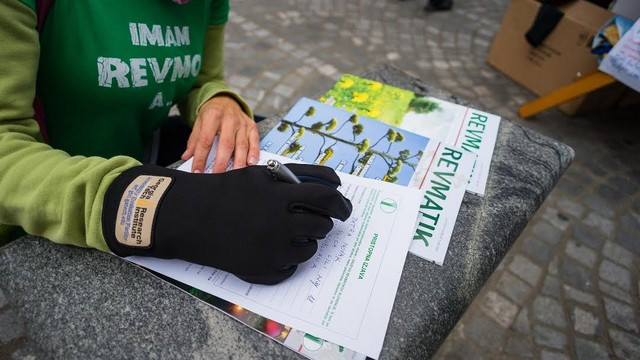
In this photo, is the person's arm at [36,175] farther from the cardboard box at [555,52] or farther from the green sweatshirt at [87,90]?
the cardboard box at [555,52]

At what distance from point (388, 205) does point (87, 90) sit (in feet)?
1.93

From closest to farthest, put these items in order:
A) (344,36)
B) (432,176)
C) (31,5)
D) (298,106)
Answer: (31,5)
(432,176)
(298,106)
(344,36)

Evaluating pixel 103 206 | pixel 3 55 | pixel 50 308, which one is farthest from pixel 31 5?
pixel 50 308

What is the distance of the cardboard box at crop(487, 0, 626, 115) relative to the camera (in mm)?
2248

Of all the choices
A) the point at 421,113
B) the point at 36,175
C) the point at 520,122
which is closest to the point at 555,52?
the point at 520,122

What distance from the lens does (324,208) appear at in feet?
1.87

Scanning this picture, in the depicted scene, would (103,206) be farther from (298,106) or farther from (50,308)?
(298,106)

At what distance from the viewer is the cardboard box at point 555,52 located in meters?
2.25

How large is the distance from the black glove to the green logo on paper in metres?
0.13

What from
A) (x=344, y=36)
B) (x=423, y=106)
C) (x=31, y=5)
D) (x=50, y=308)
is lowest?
(x=344, y=36)

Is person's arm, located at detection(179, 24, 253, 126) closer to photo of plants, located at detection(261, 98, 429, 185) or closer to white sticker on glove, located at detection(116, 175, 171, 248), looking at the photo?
photo of plants, located at detection(261, 98, 429, 185)

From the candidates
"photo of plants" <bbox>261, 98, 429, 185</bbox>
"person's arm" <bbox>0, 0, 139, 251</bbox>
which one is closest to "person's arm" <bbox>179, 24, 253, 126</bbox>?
"photo of plants" <bbox>261, 98, 429, 185</bbox>

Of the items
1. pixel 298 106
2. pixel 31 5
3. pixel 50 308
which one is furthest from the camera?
pixel 298 106

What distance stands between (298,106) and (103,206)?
471 millimetres
